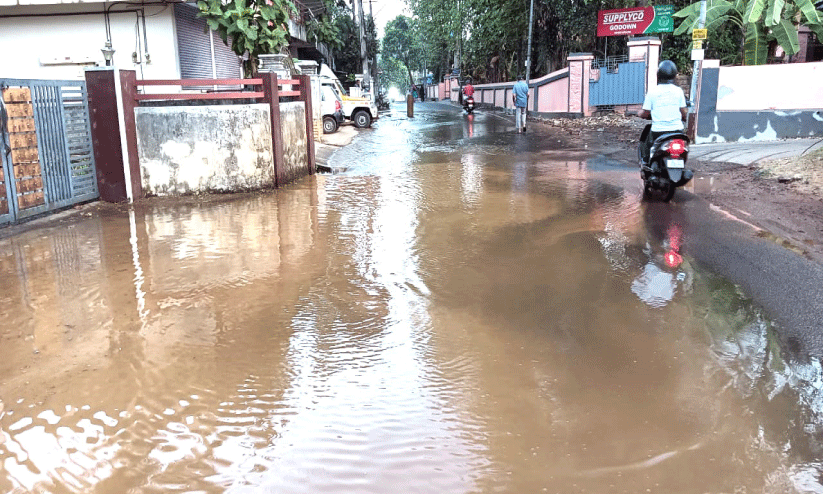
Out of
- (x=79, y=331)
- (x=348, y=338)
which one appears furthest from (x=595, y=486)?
(x=79, y=331)

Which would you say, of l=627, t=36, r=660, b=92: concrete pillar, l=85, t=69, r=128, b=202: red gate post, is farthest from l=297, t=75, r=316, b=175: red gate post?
l=627, t=36, r=660, b=92: concrete pillar

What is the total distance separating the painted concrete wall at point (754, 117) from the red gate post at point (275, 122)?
9.53 metres

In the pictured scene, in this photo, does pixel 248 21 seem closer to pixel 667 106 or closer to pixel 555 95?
pixel 667 106

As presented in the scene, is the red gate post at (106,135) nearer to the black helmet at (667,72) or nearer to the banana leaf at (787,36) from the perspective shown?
the black helmet at (667,72)

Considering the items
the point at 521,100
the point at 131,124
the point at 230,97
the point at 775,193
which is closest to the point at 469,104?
the point at 521,100

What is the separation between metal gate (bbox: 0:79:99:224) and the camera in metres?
8.29

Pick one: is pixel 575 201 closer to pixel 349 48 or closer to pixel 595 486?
pixel 595 486

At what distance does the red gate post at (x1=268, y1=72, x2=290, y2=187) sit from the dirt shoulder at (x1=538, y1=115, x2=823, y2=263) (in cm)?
646

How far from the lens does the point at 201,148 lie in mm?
10438

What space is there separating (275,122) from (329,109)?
12405 millimetres

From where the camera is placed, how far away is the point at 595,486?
2.87m

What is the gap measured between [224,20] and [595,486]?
10313mm

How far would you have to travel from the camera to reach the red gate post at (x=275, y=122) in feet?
35.8

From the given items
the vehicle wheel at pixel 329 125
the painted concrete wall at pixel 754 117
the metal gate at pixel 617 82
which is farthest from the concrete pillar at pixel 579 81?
the painted concrete wall at pixel 754 117
